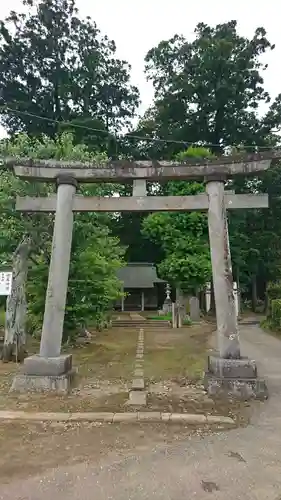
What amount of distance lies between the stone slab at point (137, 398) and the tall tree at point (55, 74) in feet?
98.3

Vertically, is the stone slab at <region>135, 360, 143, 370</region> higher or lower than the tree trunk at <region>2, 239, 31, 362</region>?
lower

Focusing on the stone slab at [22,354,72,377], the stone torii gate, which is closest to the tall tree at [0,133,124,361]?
the stone torii gate

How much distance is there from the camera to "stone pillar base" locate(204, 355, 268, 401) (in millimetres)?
7102

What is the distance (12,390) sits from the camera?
7.34 metres

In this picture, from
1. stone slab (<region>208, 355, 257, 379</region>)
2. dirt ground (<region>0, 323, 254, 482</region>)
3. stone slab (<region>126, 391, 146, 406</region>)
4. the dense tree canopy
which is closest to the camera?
dirt ground (<region>0, 323, 254, 482</region>)

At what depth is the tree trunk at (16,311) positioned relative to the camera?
441 inches

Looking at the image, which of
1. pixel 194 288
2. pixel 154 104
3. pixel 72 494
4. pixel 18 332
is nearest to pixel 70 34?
pixel 154 104

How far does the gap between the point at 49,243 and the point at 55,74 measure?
28240mm

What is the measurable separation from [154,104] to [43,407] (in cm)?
3367

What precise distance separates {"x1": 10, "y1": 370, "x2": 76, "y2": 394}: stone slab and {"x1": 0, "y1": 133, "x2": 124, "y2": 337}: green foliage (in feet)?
17.1

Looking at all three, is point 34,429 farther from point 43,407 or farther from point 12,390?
point 12,390

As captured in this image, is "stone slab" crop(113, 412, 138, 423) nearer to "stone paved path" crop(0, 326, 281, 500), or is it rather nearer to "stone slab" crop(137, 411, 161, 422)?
"stone slab" crop(137, 411, 161, 422)

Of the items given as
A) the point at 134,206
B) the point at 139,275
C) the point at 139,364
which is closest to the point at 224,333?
the point at 134,206

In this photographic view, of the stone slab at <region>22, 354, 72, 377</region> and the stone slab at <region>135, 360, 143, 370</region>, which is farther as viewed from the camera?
the stone slab at <region>135, 360, 143, 370</region>
